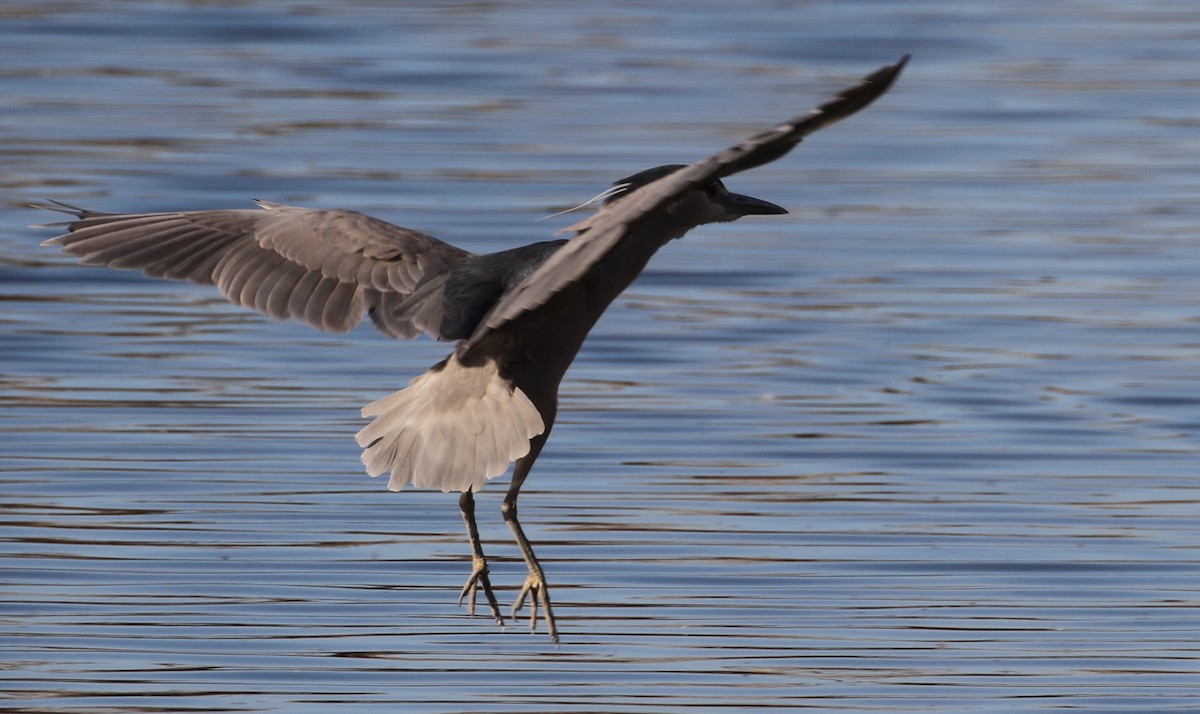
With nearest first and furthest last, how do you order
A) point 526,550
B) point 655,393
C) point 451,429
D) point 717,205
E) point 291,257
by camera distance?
1. point 451,429
2. point 526,550
3. point 717,205
4. point 291,257
5. point 655,393

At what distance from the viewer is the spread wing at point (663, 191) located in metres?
4.63

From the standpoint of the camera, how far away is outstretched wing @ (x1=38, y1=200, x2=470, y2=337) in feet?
21.3

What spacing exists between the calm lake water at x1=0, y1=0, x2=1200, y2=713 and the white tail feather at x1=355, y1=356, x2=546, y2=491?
2.18 ft

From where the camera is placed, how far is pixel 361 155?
572 inches

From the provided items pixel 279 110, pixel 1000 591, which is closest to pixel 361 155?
pixel 279 110

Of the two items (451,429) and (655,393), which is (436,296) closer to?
(451,429)

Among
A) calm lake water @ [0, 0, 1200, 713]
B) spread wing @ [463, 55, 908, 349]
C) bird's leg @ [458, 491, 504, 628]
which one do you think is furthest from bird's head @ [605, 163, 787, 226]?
calm lake water @ [0, 0, 1200, 713]

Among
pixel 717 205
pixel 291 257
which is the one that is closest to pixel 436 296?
pixel 291 257

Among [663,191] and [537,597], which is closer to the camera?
[663,191]

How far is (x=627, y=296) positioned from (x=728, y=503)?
3808mm

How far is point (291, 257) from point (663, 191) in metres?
1.95

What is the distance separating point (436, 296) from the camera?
6312mm

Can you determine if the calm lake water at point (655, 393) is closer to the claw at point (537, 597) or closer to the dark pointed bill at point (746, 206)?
the claw at point (537, 597)

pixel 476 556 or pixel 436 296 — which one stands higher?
pixel 436 296
